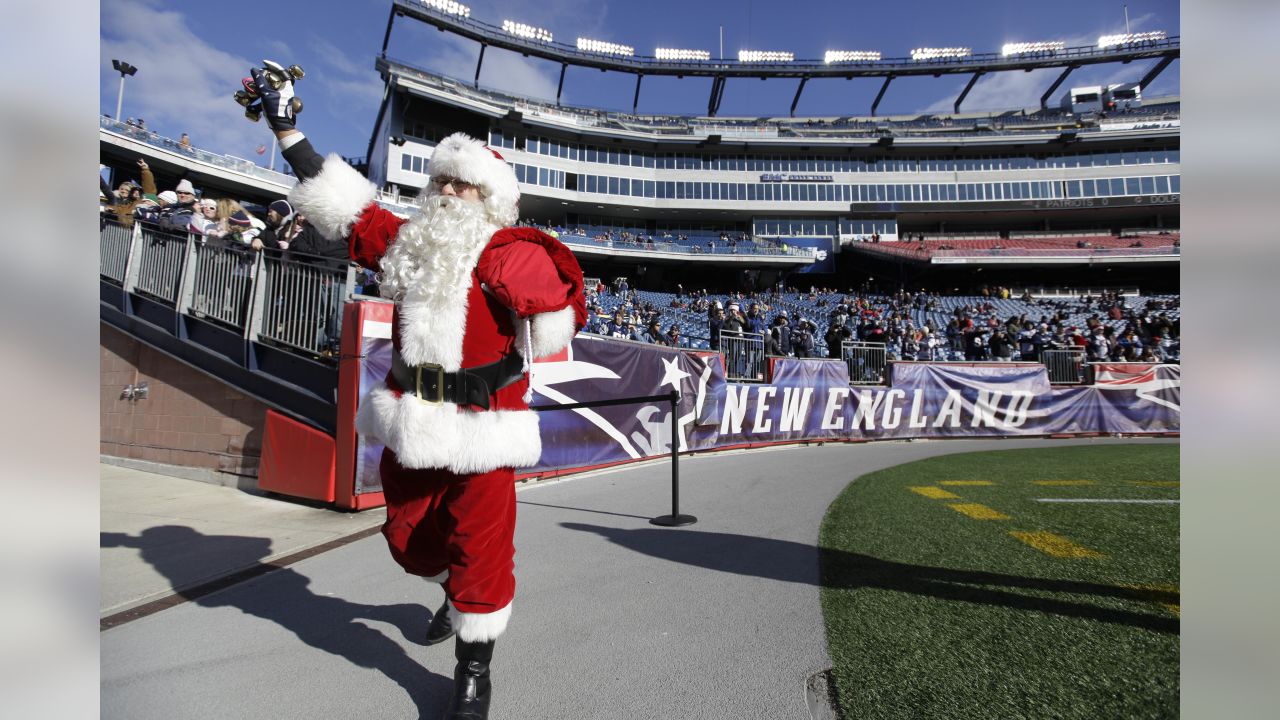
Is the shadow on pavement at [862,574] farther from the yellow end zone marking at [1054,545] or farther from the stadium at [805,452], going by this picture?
the yellow end zone marking at [1054,545]

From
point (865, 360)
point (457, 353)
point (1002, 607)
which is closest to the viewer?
point (457, 353)

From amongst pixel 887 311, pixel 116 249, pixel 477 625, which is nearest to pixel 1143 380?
pixel 887 311

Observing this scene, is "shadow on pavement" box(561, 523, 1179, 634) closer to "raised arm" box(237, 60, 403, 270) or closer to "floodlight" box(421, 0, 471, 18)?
"raised arm" box(237, 60, 403, 270)

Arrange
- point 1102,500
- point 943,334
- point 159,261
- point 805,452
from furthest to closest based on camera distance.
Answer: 1. point 943,334
2. point 805,452
3. point 159,261
4. point 1102,500

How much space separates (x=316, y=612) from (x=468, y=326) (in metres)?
1.64

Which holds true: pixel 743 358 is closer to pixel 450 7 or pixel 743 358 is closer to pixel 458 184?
pixel 458 184

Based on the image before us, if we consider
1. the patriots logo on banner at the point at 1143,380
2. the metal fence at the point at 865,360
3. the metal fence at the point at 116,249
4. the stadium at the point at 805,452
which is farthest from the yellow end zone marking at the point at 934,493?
the patriots logo on banner at the point at 1143,380

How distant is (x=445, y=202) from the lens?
201 cm

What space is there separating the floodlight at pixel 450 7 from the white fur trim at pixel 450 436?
5037 centimetres

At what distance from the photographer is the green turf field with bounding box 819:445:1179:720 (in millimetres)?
1639

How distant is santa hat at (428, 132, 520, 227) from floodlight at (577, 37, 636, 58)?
169 feet

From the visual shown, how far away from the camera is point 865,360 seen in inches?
520

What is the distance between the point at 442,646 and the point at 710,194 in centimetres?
4359
